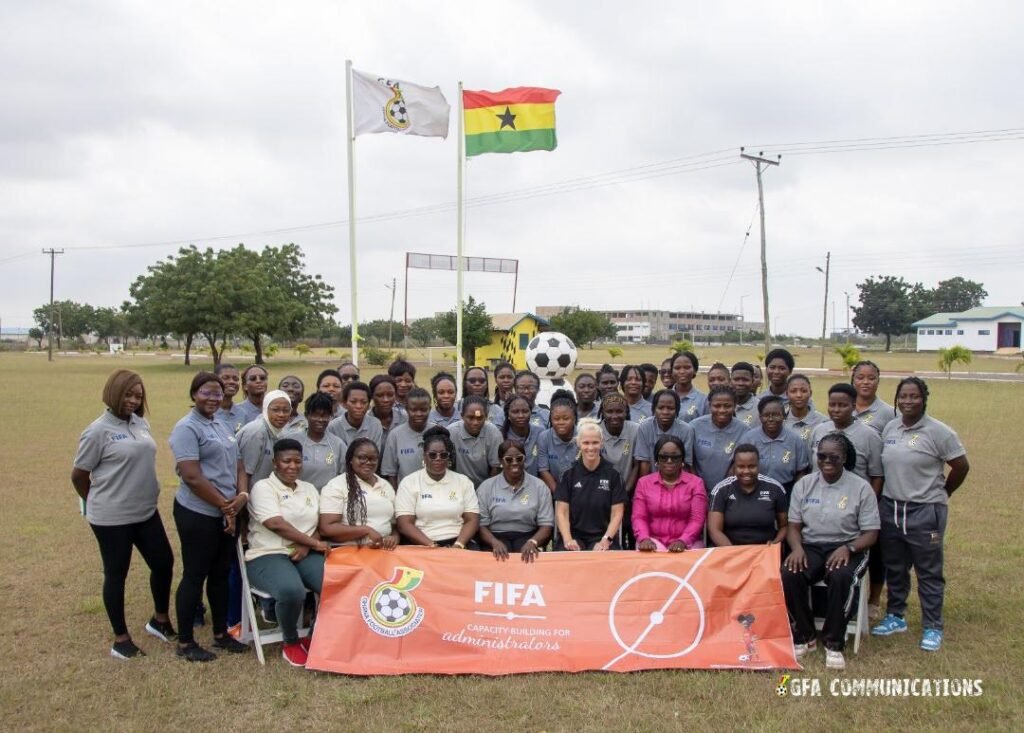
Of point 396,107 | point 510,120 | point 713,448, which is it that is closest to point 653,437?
point 713,448

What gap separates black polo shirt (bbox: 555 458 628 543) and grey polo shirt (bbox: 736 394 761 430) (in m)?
1.47

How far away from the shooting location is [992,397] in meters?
24.5

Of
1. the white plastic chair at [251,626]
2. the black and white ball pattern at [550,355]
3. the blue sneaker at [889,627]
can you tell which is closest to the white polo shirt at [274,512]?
the white plastic chair at [251,626]

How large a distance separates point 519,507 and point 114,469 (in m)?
2.69

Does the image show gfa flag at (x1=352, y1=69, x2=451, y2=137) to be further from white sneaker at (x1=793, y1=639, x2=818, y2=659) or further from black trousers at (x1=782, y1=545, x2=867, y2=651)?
white sneaker at (x1=793, y1=639, x2=818, y2=659)

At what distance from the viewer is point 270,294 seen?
44406mm

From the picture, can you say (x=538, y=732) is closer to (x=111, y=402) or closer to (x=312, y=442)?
(x=312, y=442)

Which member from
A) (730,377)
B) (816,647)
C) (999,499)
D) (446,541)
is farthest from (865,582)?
(999,499)

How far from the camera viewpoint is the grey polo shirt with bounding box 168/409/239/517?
4848 millimetres

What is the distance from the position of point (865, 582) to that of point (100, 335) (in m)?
120

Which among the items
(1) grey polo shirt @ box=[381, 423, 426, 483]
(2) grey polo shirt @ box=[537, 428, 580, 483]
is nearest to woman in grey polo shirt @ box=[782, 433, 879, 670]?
(2) grey polo shirt @ box=[537, 428, 580, 483]

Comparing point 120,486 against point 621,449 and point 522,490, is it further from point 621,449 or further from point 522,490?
point 621,449

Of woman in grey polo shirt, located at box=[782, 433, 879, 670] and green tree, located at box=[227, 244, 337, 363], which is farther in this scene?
green tree, located at box=[227, 244, 337, 363]

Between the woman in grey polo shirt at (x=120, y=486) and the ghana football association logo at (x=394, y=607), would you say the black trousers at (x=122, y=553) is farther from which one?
the ghana football association logo at (x=394, y=607)
